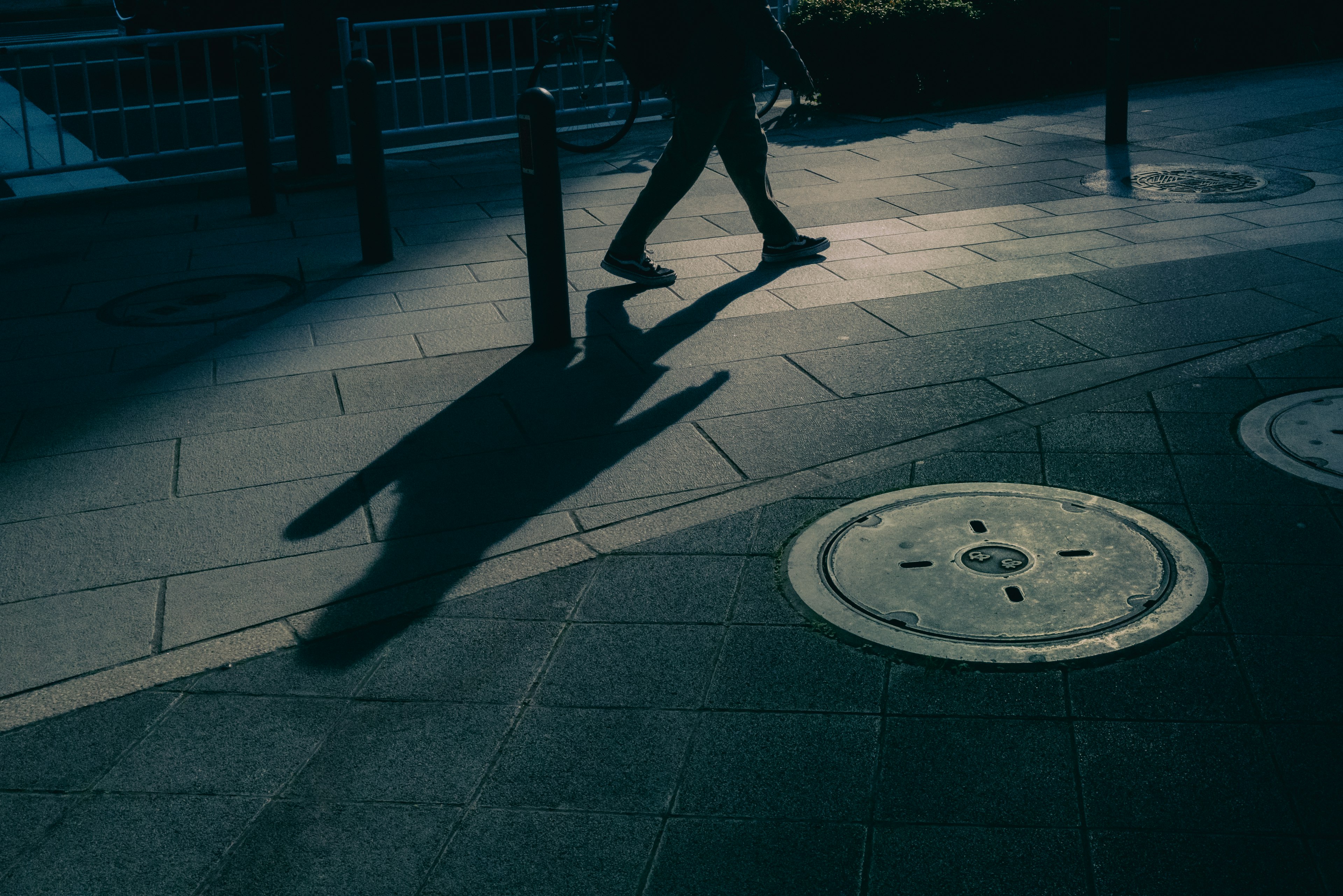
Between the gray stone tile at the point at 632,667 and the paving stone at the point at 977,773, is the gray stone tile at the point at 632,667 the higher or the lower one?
the higher one

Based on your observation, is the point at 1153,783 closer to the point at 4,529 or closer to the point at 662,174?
the point at 4,529

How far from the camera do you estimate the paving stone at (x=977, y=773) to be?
2656mm

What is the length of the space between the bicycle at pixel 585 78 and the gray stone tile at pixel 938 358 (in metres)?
5.76

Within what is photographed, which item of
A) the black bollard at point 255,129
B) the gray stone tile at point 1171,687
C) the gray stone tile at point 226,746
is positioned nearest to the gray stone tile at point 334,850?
the gray stone tile at point 226,746

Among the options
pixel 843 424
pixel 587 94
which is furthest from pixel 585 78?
pixel 843 424

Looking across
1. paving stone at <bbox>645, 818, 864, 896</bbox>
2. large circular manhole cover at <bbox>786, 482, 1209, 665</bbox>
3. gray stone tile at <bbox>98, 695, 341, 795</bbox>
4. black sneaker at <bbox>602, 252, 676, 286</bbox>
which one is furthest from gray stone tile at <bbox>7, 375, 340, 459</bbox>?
paving stone at <bbox>645, 818, 864, 896</bbox>

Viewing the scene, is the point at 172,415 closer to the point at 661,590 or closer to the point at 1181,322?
the point at 661,590

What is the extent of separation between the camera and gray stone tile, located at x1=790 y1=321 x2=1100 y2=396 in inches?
209

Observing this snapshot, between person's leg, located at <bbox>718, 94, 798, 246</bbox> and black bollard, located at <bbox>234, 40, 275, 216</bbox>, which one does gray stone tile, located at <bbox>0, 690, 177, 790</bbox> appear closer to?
person's leg, located at <bbox>718, 94, 798, 246</bbox>

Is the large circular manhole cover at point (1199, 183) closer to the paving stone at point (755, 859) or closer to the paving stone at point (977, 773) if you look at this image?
the paving stone at point (977, 773)

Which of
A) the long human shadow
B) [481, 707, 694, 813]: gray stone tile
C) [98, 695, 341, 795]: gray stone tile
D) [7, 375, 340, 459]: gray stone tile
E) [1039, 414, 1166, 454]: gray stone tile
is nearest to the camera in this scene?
[481, 707, 694, 813]: gray stone tile

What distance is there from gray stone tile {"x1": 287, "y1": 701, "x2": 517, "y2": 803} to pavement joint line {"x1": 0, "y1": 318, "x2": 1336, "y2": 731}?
527 mm

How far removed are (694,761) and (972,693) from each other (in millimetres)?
741

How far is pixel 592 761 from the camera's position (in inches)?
114
